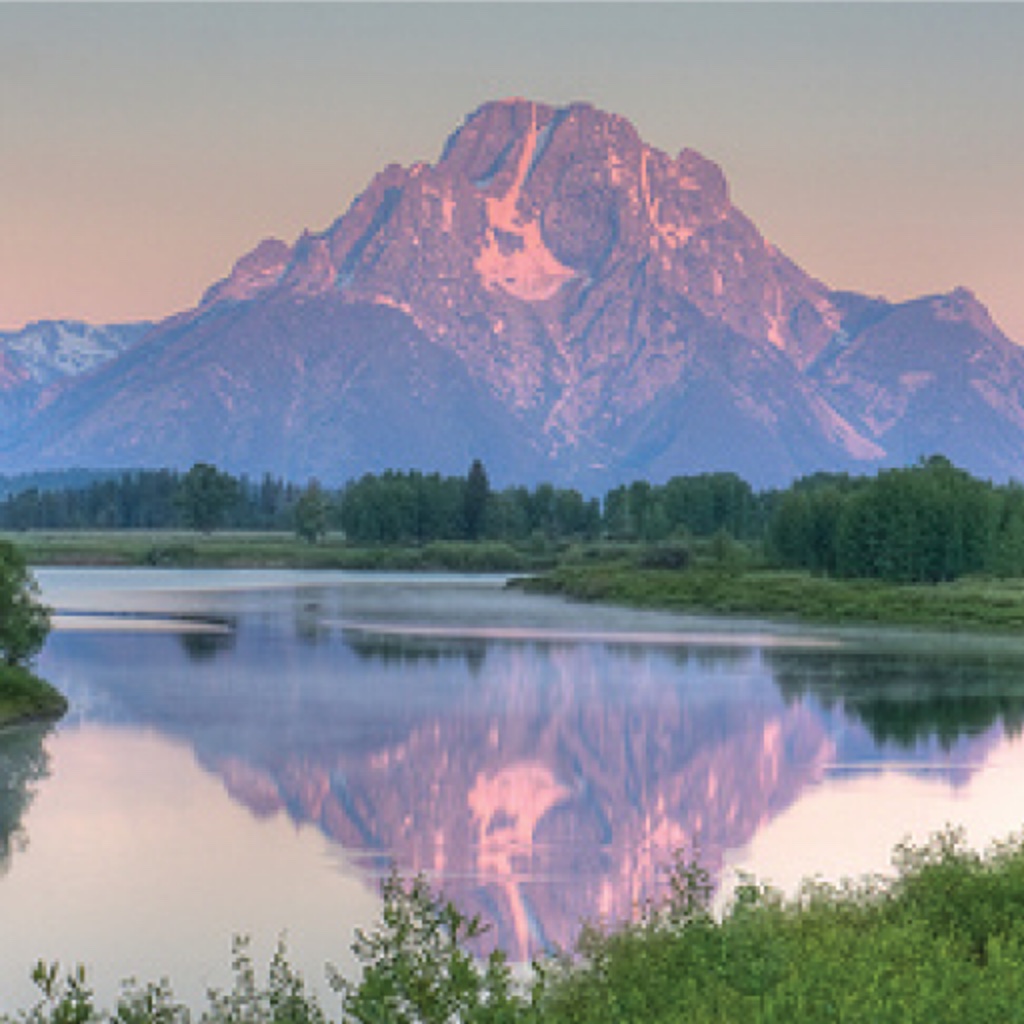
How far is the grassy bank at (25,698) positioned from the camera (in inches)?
2135

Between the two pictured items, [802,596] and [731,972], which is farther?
[802,596]

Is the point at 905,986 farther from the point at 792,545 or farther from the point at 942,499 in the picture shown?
the point at 792,545

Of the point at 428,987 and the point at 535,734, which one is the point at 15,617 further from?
the point at 428,987

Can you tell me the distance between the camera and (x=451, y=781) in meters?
45.5

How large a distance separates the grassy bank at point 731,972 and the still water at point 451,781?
14.6 ft

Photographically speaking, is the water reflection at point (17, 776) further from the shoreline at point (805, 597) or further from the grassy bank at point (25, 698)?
the shoreline at point (805, 597)

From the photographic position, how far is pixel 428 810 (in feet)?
135

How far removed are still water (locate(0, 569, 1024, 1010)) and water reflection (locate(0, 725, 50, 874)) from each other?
16cm

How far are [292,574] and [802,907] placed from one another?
175741mm

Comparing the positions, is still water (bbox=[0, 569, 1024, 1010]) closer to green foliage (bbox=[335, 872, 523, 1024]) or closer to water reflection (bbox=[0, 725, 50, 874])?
water reflection (bbox=[0, 725, 50, 874])

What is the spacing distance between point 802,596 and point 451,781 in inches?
3172

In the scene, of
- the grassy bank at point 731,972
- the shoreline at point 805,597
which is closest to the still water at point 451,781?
the grassy bank at point 731,972

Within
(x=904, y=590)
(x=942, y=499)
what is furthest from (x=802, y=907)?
(x=942, y=499)

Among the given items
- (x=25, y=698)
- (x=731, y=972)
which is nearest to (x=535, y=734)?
(x=25, y=698)
